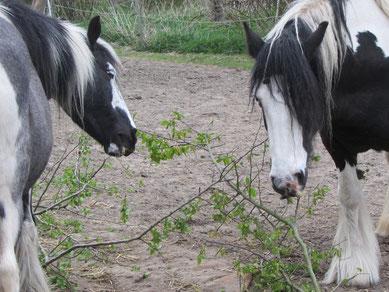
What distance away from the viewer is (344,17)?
181 inches

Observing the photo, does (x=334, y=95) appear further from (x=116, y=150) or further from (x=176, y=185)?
(x=176, y=185)

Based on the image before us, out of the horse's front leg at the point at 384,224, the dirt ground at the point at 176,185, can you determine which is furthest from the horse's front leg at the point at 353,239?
the horse's front leg at the point at 384,224

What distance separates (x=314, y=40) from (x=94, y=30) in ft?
4.29

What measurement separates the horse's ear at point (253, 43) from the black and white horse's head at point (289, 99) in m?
0.11

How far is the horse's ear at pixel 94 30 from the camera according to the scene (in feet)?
15.6

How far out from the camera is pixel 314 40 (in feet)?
14.0

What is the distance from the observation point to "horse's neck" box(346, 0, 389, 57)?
4645 millimetres

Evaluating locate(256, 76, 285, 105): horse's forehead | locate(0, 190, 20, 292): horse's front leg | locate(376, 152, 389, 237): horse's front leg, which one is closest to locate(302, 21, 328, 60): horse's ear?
locate(256, 76, 285, 105): horse's forehead

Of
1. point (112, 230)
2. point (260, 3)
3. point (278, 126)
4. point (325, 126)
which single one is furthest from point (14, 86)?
point (260, 3)

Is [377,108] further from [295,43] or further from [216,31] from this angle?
[216,31]

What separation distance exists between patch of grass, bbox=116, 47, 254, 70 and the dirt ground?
0.50 metres

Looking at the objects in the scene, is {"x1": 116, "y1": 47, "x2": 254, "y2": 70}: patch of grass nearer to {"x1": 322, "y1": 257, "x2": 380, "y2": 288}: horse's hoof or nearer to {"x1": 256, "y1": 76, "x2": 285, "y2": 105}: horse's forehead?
{"x1": 322, "y1": 257, "x2": 380, "y2": 288}: horse's hoof

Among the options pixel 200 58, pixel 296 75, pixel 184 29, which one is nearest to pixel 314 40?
pixel 296 75

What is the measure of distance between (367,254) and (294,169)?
3.60 ft
